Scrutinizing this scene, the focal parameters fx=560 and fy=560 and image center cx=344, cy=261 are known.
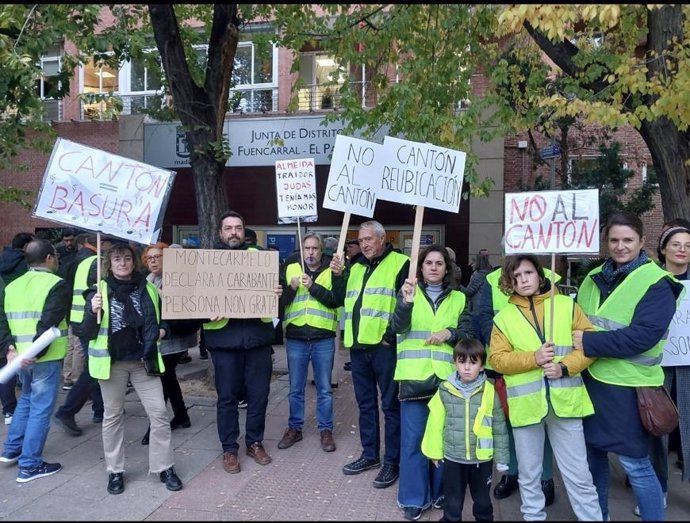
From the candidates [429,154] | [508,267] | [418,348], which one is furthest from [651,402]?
[429,154]

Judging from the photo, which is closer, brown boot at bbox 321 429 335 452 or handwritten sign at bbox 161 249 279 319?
handwritten sign at bbox 161 249 279 319

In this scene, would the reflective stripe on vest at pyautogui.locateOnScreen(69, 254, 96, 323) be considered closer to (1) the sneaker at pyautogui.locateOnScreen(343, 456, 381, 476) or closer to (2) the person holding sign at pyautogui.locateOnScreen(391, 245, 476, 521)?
(1) the sneaker at pyautogui.locateOnScreen(343, 456, 381, 476)

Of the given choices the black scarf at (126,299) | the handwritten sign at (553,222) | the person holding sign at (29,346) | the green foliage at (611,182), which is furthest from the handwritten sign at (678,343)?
the green foliage at (611,182)

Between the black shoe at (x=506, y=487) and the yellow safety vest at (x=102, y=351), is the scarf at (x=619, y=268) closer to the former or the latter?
the black shoe at (x=506, y=487)

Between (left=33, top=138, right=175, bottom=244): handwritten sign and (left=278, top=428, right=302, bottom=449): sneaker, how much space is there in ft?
7.42

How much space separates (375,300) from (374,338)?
1.00ft

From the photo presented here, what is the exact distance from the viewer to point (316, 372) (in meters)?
5.36

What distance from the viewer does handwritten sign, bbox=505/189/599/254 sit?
3.65 meters

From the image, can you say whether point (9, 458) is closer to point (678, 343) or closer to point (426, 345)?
point (426, 345)

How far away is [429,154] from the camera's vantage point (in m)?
4.21

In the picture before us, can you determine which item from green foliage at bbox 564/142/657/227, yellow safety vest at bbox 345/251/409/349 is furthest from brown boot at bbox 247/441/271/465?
green foliage at bbox 564/142/657/227

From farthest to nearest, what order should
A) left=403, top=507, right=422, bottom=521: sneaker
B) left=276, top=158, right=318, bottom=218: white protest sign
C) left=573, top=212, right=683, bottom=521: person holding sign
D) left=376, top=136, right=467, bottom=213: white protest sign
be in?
left=276, top=158, right=318, bottom=218: white protest sign, left=376, top=136, right=467, bottom=213: white protest sign, left=403, top=507, right=422, bottom=521: sneaker, left=573, top=212, right=683, bottom=521: person holding sign

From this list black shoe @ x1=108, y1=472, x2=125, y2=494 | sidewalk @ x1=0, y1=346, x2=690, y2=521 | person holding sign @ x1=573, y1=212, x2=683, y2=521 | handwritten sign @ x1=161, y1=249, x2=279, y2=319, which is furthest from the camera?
handwritten sign @ x1=161, y1=249, x2=279, y2=319

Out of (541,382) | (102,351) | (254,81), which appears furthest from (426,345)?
(254,81)
